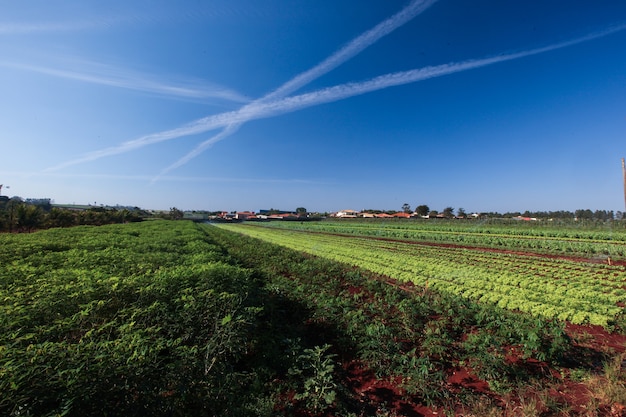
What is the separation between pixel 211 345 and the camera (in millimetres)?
4148

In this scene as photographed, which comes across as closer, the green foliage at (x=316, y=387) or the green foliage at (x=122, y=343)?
the green foliage at (x=122, y=343)

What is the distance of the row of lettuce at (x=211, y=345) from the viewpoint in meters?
2.71

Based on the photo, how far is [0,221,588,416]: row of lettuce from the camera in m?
2.71

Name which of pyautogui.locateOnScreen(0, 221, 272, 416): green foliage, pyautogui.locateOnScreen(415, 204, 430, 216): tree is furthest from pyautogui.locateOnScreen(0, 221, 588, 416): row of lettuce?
pyautogui.locateOnScreen(415, 204, 430, 216): tree

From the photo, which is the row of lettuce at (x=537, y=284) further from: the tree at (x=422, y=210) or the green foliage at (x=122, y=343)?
the tree at (x=422, y=210)

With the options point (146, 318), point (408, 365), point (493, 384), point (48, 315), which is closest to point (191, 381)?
point (146, 318)

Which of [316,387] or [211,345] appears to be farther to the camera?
[316,387]

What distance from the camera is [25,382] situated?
2.35m

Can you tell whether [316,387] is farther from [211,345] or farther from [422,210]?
[422,210]

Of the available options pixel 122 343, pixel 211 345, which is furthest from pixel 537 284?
pixel 122 343

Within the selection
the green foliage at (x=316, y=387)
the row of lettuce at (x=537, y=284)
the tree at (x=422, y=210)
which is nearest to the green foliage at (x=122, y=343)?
the green foliage at (x=316, y=387)

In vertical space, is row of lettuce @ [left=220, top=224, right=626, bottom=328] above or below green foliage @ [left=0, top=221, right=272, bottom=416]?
below

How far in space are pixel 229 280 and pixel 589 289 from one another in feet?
45.0

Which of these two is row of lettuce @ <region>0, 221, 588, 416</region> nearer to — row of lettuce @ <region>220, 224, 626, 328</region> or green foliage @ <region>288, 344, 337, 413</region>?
green foliage @ <region>288, 344, 337, 413</region>
